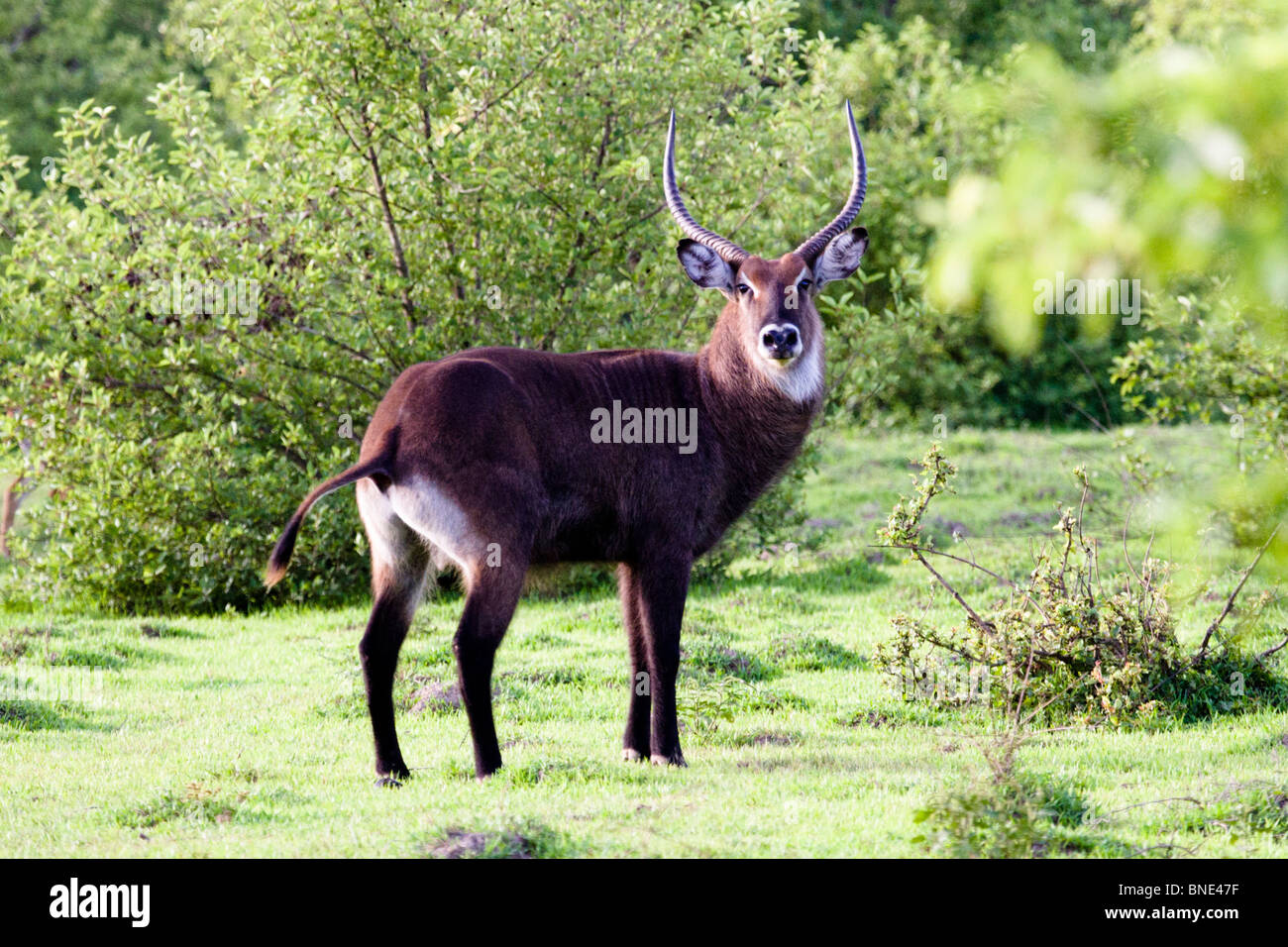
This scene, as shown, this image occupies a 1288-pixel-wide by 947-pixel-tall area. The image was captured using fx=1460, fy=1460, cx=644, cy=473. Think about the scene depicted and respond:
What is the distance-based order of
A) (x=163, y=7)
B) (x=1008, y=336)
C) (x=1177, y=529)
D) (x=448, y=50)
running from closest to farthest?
(x=1008, y=336), (x=1177, y=529), (x=448, y=50), (x=163, y=7)

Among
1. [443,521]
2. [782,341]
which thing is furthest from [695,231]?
[443,521]

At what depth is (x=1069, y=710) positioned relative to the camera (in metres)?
6.95

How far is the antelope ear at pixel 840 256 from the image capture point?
674 centimetres

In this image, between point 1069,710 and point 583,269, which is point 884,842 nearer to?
point 1069,710

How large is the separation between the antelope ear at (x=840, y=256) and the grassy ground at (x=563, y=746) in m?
1.88

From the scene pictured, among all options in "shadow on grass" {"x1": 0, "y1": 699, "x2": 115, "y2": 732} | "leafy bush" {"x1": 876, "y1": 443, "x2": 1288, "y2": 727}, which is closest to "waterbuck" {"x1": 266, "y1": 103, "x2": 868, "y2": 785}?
"leafy bush" {"x1": 876, "y1": 443, "x2": 1288, "y2": 727}

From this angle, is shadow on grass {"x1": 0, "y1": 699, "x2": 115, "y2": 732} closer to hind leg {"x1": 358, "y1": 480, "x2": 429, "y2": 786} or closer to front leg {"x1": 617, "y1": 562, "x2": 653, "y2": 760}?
hind leg {"x1": 358, "y1": 480, "x2": 429, "y2": 786}

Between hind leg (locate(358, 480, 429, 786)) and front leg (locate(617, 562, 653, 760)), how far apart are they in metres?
0.95

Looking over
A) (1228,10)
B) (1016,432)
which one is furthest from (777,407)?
(1016,432)

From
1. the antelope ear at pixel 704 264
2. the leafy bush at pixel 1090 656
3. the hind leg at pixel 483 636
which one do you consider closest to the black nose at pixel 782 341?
the antelope ear at pixel 704 264

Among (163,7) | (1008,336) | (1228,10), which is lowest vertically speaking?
(1008,336)

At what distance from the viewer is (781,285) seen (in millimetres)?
6465

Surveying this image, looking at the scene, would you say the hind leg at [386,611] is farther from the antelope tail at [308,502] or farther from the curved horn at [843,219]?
the curved horn at [843,219]

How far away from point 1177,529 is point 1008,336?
91 centimetres
